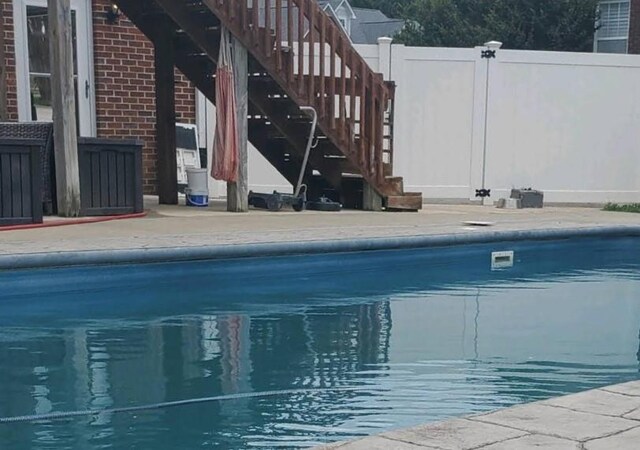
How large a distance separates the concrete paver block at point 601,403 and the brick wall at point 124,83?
23.2 ft

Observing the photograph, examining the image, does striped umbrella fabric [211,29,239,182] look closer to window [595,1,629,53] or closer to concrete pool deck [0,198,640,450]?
concrete pool deck [0,198,640,450]

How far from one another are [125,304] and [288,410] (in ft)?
7.23

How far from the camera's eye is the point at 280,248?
5.75 m

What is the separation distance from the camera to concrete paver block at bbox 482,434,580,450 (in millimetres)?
2369

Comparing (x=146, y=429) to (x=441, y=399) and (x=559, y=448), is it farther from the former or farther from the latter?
(x=559, y=448)

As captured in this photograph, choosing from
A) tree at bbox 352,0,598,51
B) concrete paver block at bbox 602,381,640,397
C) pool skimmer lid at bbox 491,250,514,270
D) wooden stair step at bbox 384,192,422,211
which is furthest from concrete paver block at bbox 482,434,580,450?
tree at bbox 352,0,598,51

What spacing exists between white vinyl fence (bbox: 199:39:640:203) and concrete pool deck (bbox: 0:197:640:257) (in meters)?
0.95

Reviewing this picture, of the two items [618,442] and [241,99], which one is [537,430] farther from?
[241,99]

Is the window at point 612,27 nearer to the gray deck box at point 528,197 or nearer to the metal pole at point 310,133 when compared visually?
the gray deck box at point 528,197

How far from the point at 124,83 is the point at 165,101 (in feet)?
3.48

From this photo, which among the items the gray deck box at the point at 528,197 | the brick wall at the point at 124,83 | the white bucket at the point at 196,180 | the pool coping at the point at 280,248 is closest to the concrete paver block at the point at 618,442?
the pool coping at the point at 280,248

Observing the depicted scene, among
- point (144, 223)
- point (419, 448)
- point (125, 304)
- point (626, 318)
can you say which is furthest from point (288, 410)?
point (144, 223)

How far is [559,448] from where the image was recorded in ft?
7.83

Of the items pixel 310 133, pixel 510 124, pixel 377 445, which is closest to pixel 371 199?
pixel 310 133
